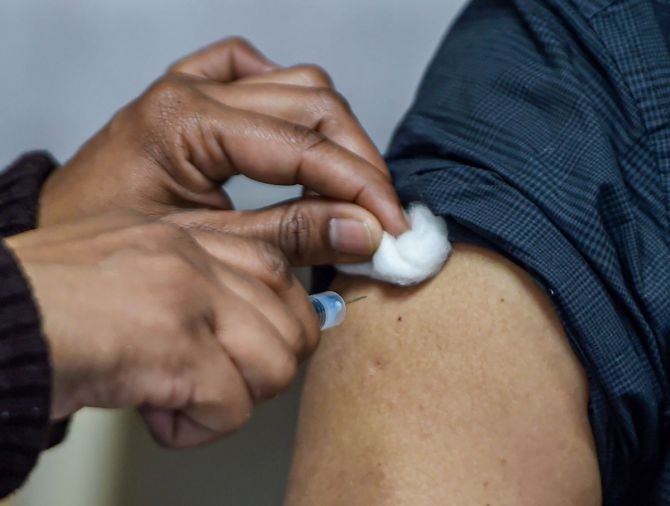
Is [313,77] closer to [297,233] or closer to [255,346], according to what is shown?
[297,233]

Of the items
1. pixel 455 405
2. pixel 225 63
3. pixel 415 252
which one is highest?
pixel 225 63

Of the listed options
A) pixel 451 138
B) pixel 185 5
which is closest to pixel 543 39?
pixel 451 138

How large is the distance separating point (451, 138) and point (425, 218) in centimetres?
9

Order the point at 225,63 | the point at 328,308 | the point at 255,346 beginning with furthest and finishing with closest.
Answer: the point at 225,63 → the point at 328,308 → the point at 255,346

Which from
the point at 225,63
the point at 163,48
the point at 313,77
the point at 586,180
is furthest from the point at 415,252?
the point at 163,48

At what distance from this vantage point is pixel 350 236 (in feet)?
2.69

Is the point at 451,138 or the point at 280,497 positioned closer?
the point at 451,138

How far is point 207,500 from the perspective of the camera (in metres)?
1.11

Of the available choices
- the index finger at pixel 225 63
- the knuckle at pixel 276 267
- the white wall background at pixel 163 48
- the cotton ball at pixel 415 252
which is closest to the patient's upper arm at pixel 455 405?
the cotton ball at pixel 415 252

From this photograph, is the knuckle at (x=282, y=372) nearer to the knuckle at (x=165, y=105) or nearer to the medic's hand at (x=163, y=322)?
the medic's hand at (x=163, y=322)

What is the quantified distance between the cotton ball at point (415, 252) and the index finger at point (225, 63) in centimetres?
33

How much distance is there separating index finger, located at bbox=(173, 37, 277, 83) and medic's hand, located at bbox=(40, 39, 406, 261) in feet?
0.07

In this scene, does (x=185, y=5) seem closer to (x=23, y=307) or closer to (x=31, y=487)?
(x=31, y=487)

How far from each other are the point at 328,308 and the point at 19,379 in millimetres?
300
